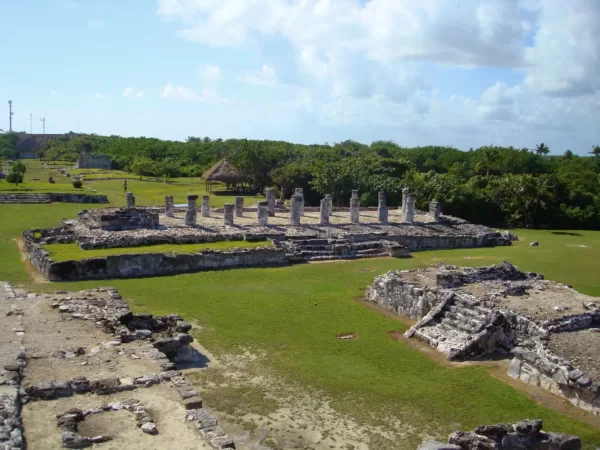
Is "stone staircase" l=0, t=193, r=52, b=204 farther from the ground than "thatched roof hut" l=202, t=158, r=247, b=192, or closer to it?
closer to it

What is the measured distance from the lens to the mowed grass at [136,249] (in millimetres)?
22952

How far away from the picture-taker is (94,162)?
76.4 m

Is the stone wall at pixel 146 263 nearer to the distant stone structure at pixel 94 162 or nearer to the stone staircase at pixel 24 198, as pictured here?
the stone staircase at pixel 24 198

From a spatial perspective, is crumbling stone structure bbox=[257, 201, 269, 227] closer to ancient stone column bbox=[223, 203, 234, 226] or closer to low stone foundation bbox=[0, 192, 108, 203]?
ancient stone column bbox=[223, 203, 234, 226]

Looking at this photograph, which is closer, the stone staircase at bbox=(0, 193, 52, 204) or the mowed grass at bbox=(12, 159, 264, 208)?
the stone staircase at bbox=(0, 193, 52, 204)

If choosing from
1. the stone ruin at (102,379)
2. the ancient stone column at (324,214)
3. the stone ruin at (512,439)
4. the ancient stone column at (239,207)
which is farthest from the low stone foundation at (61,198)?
the stone ruin at (512,439)

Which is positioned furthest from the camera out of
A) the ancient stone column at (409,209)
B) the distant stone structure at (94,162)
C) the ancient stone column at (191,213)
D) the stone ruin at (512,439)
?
the distant stone structure at (94,162)

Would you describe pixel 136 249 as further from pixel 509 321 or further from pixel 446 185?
pixel 446 185

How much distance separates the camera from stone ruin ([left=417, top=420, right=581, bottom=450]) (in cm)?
946

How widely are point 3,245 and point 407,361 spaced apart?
20.2m

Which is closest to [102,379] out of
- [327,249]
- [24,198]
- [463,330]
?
[463,330]

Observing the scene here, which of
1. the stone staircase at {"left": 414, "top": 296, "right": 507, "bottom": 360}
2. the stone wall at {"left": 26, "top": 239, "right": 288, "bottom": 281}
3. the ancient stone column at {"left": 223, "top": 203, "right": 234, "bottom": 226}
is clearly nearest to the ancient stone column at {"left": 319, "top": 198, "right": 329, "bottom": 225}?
the ancient stone column at {"left": 223, "top": 203, "right": 234, "bottom": 226}

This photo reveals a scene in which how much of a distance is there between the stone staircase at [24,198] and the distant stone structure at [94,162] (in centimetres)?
3258

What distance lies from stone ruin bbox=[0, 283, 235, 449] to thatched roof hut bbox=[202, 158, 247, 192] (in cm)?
3452
